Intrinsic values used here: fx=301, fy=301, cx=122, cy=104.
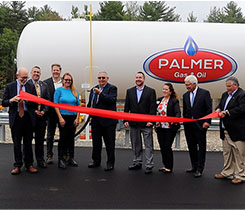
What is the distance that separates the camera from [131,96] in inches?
201

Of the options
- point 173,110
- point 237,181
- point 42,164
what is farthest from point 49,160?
point 237,181

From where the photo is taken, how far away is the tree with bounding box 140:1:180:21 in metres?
41.9

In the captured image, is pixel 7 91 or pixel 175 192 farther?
pixel 7 91

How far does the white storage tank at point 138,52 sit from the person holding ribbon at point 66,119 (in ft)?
8.37

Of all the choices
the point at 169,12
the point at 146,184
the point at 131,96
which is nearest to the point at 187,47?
the point at 131,96

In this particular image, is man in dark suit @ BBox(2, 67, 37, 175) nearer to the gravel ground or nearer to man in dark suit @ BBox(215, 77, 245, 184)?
the gravel ground

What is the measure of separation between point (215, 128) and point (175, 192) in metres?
3.63

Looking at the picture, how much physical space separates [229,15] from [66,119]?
47688mm

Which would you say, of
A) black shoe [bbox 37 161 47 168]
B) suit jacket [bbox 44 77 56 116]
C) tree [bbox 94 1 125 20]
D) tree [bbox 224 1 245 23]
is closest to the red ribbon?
suit jacket [bbox 44 77 56 116]

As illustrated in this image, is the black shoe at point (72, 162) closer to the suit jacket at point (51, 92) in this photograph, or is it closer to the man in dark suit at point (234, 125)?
the suit jacket at point (51, 92)

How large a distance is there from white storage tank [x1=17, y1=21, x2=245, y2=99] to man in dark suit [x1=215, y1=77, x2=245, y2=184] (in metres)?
3.21

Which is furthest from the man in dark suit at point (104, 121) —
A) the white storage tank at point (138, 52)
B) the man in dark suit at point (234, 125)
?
the white storage tank at point (138, 52)

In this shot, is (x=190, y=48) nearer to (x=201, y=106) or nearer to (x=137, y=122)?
(x=201, y=106)

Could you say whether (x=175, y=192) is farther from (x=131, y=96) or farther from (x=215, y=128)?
(x=215, y=128)
